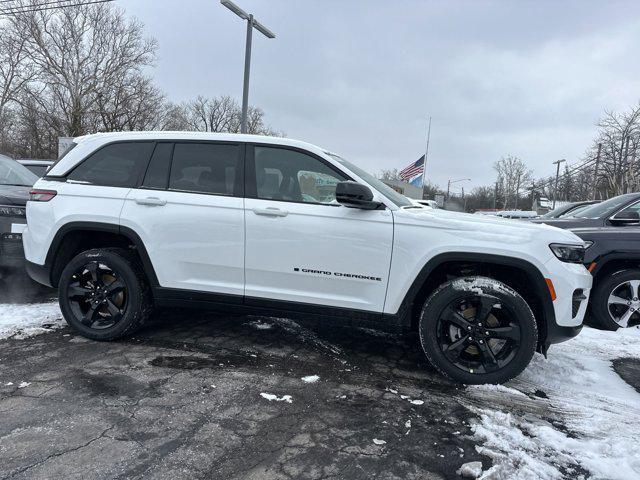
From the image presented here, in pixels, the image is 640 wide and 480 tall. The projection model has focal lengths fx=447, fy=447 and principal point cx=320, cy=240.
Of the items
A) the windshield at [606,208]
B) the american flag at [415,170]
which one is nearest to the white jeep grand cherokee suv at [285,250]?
the windshield at [606,208]

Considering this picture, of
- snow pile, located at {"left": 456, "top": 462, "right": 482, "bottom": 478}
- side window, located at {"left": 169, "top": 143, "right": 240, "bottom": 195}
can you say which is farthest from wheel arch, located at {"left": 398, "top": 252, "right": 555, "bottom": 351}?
side window, located at {"left": 169, "top": 143, "right": 240, "bottom": 195}

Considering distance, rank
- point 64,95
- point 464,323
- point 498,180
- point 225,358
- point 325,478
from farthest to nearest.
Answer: point 498,180 → point 64,95 → point 225,358 → point 464,323 → point 325,478

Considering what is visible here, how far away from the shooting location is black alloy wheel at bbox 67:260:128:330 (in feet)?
13.1

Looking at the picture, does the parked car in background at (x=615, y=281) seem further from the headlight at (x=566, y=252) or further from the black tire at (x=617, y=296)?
the headlight at (x=566, y=252)

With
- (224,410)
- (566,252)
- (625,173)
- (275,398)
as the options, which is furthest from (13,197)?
(625,173)

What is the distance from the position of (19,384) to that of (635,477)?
3858 millimetres

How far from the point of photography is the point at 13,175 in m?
5.99

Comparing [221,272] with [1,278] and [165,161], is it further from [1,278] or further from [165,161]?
[1,278]

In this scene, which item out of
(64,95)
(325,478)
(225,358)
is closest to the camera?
(325,478)

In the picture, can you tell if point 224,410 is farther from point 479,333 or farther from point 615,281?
point 615,281

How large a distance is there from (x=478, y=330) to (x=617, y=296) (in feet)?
9.56

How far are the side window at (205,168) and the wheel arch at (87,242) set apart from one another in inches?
24.3

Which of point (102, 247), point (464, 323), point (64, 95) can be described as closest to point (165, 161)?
point (102, 247)

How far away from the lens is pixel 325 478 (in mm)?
2244
